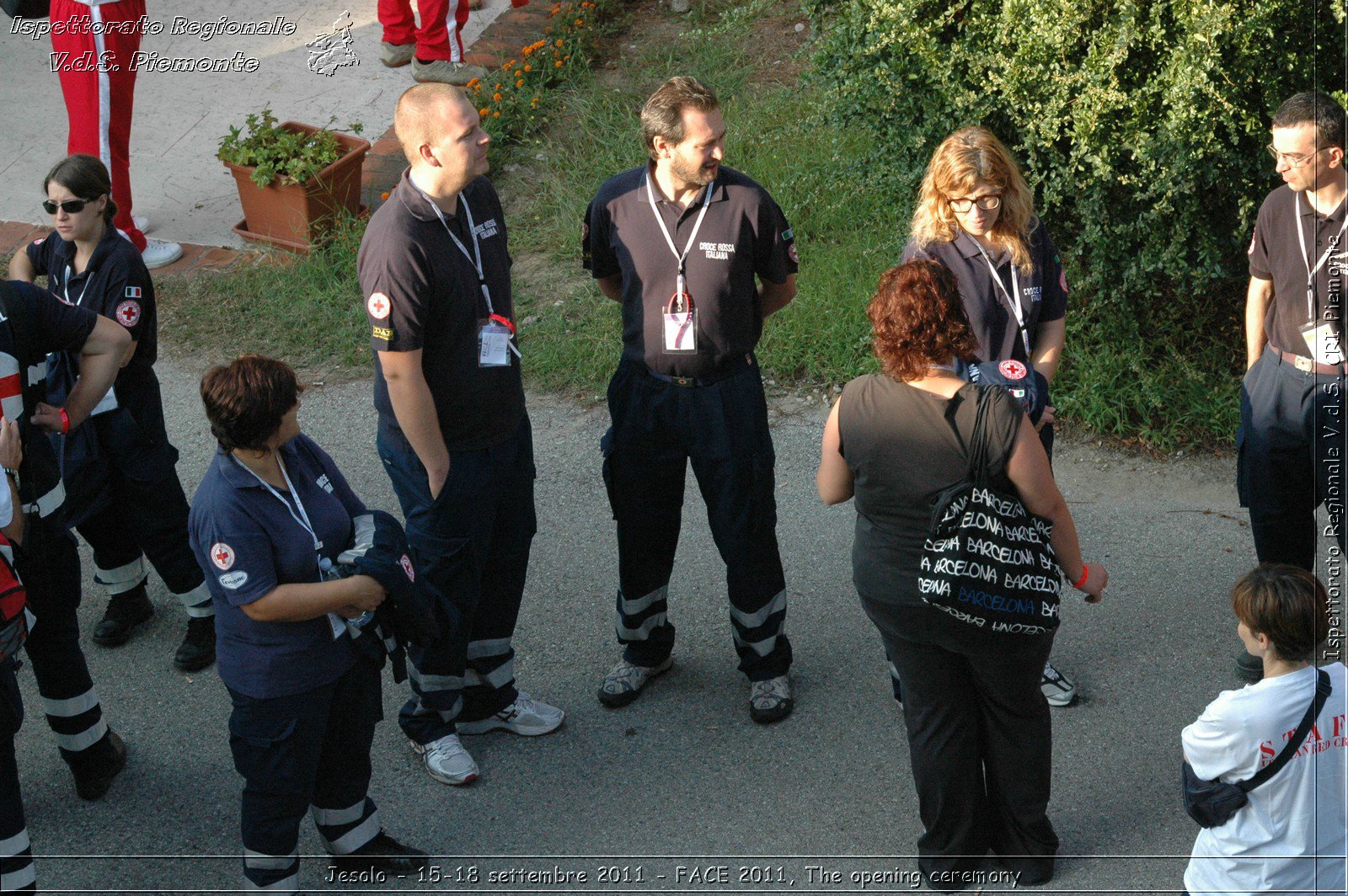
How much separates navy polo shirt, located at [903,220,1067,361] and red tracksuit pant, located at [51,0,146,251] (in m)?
4.83

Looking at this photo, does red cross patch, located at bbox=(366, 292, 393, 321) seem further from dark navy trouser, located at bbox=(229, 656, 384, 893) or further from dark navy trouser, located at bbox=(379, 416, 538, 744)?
dark navy trouser, located at bbox=(229, 656, 384, 893)

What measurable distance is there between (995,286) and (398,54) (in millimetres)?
6327

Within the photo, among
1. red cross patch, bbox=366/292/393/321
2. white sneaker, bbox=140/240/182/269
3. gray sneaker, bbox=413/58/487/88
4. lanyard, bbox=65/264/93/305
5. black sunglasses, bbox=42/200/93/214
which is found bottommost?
white sneaker, bbox=140/240/182/269

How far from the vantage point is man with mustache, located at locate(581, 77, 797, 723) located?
12.5 feet

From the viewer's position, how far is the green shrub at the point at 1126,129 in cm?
471

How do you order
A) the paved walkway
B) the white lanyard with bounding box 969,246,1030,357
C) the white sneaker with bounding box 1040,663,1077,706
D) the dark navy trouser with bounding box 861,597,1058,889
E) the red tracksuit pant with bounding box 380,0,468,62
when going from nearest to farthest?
the dark navy trouser with bounding box 861,597,1058,889
the white lanyard with bounding box 969,246,1030,357
the white sneaker with bounding box 1040,663,1077,706
the paved walkway
the red tracksuit pant with bounding box 380,0,468,62

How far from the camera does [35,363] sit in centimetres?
371

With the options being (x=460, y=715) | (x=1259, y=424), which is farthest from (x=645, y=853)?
(x=1259, y=424)

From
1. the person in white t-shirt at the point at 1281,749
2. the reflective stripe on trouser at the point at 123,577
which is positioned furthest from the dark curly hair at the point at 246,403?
the person in white t-shirt at the point at 1281,749

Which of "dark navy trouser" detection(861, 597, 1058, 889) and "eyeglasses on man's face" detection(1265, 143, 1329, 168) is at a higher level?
"eyeglasses on man's face" detection(1265, 143, 1329, 168)

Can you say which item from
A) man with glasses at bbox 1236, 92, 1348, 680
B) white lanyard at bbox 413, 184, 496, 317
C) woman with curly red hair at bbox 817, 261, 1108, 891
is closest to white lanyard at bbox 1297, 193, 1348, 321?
man with glasses at bbox 1236, 92, 1348, 680

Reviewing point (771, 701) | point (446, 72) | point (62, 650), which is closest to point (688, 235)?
point (771, 701)

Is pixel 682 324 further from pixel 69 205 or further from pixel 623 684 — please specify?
pixel 69 205

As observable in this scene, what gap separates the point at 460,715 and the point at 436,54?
5.57m
